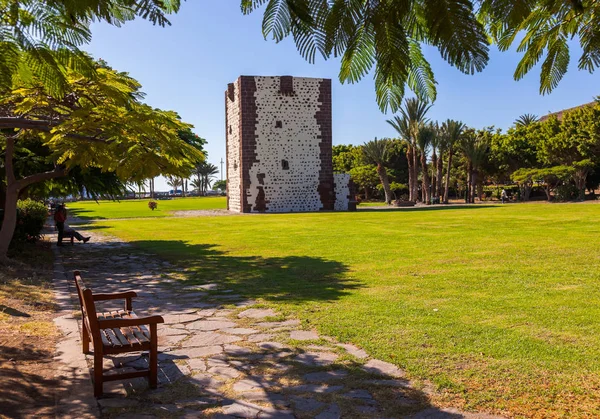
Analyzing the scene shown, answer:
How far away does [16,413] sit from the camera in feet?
12.2

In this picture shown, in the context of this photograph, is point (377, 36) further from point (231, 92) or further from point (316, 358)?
point (231, 92)

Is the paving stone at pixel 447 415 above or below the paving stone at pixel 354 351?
below

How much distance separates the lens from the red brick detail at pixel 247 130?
33.5 meters

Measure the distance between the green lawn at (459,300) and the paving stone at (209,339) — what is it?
96 centimetres

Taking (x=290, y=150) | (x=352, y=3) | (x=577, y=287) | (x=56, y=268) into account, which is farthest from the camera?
(x=290, y=150)

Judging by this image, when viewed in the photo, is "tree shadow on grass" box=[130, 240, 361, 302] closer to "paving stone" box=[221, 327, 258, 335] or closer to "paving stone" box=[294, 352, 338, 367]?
"paving stone" box=[221, 327, 258, 335]

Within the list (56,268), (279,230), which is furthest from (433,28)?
(279,230)

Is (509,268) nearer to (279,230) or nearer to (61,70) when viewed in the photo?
(61,70)

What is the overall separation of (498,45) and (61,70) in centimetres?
245

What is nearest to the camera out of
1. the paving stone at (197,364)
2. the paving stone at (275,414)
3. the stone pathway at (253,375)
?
the paving stone at (275,414)

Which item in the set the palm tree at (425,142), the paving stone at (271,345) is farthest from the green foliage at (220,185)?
the paving stone at (271,345)

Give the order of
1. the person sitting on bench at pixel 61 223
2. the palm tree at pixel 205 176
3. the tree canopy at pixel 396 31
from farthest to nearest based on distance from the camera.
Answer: the palm tree at pixel 205 176, the person sitting on bench at pixel 61 223, the tree canopy at pixel 396 31

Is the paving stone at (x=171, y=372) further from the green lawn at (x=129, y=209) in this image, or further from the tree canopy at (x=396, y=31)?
the green lawn at (x=129, y=209)

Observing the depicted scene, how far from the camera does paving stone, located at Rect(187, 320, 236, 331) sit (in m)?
5.87
